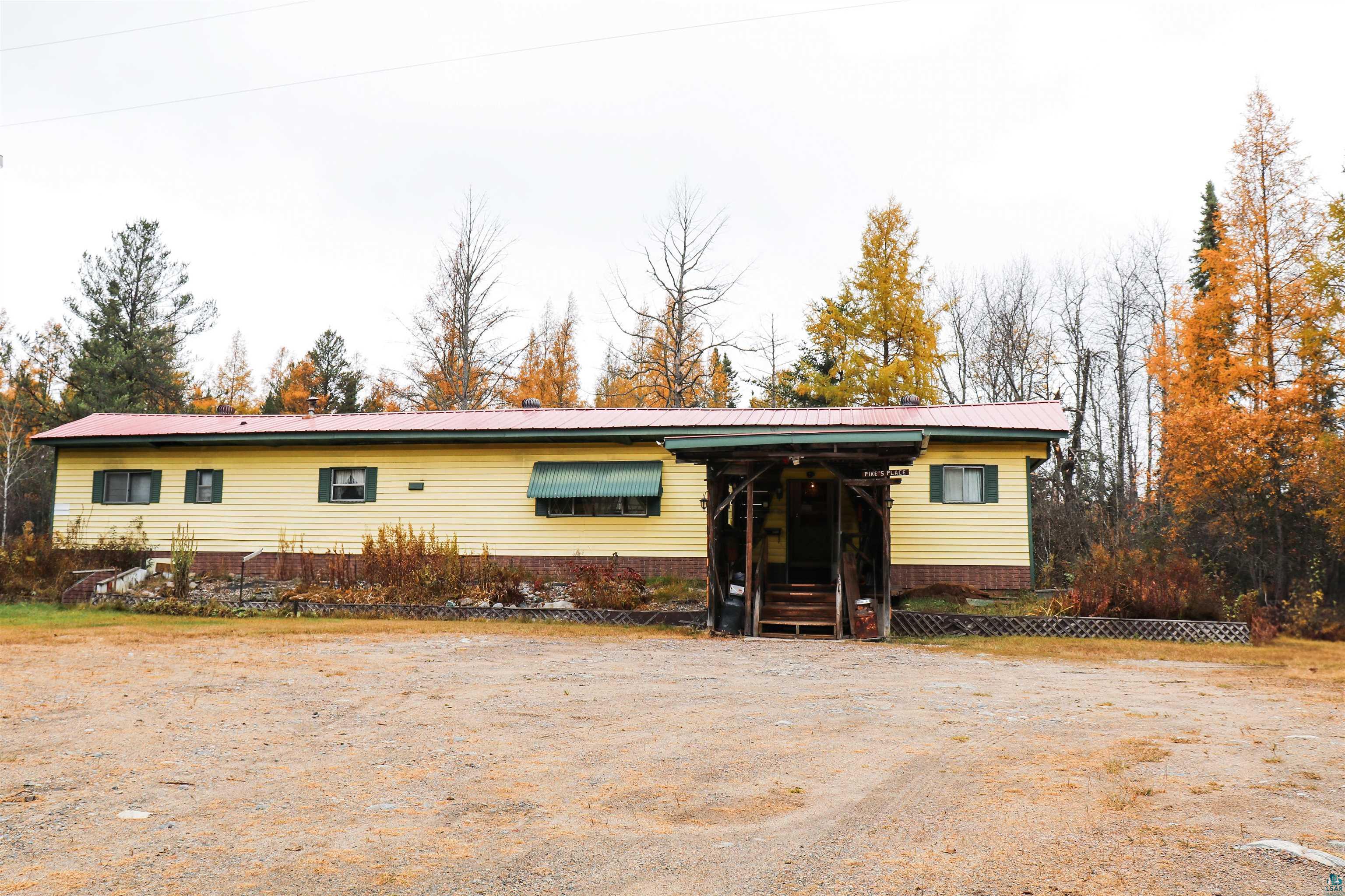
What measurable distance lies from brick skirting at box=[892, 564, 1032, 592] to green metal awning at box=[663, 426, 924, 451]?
15.4 feet

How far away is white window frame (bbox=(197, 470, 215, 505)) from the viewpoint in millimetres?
19672

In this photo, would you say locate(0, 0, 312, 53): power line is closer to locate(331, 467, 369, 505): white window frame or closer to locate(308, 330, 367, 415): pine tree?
locate(331, 467, 369, 505): white window frame

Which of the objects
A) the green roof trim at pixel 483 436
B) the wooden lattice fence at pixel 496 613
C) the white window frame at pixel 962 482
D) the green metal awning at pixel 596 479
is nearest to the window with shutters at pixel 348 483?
the green roof trim at pixel 483 436

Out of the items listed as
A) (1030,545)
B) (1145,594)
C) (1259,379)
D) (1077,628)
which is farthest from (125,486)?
(1259,379)

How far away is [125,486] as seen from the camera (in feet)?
65.8

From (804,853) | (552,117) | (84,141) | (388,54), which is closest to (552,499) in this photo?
(552,117)

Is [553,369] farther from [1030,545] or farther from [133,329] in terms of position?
[1030,545]

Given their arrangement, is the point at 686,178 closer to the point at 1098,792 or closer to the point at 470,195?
the point at 470,195

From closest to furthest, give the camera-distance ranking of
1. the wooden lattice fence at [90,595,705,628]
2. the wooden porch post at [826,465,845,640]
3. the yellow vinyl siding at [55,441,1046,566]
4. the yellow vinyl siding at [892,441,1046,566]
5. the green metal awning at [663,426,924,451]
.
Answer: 1. the green metal awning at [663,426,924,451]
2. the wooden porch post at [826,465,845,640]
3. the wooden lattice fence at [90,595,705,628]
4. the yellow vinyl siding at [892,441,1046,566]
5. the yellow vinyl siding at [55,441,1046,566]

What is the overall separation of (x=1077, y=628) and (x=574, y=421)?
1017 cm

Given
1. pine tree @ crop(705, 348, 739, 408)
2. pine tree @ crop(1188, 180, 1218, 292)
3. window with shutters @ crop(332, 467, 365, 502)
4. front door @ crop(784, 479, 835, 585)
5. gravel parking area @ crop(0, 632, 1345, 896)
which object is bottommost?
gravel parking area @ crop(0, 632, 1345, 896)

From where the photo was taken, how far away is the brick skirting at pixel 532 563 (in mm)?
17797

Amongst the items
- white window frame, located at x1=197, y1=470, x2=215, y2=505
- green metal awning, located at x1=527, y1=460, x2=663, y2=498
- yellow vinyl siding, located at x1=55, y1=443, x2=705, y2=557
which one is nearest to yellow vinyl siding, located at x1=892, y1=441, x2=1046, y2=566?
yellow vinyl siding, located at x1=55, y1=443, x2=705, y2=557

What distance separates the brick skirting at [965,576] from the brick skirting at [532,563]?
3783mm
